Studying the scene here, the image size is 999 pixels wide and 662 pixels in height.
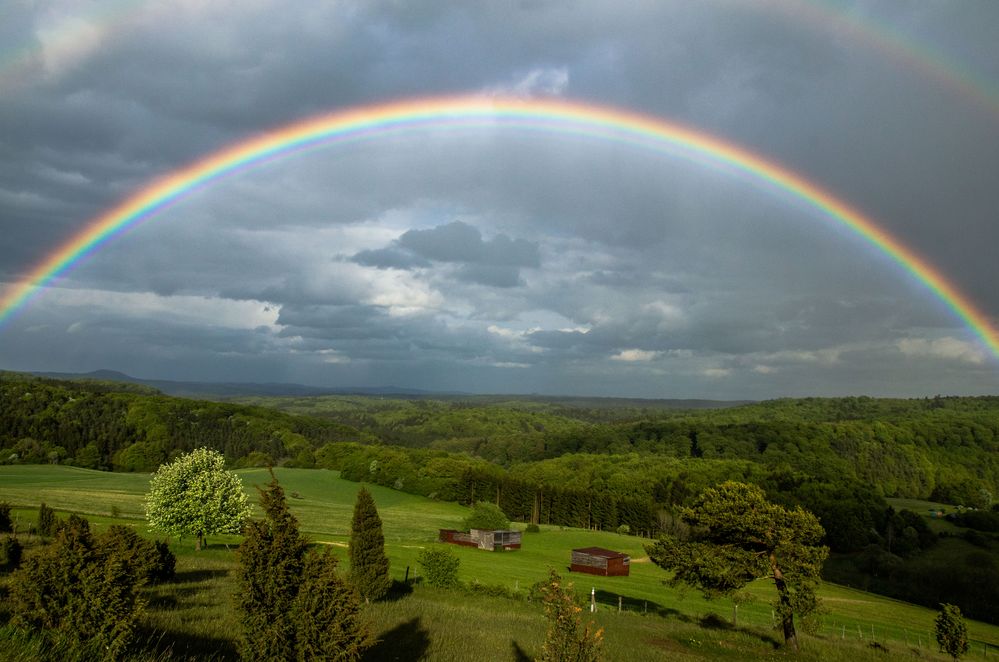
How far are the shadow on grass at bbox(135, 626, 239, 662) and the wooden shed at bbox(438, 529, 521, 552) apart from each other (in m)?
66.3

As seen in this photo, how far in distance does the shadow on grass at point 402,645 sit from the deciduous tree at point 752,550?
12654mm

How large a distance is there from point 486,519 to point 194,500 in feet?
166

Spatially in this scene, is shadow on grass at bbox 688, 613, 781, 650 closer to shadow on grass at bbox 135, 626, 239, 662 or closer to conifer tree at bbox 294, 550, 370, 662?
shadow on grass at bbox 135, 626, 239, 662

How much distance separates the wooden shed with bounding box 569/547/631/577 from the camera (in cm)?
6500

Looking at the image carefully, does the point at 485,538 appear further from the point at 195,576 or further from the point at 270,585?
the point at 270,585

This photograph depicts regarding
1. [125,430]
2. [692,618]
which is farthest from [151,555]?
[125,430]

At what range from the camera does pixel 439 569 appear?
34.6 meters

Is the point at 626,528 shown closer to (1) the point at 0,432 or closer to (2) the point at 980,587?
(2) the point at 980,587

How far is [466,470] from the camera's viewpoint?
A: 13088 centimetres

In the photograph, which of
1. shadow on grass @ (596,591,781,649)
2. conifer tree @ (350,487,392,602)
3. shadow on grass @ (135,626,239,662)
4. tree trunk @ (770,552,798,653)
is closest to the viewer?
shadow on grass @ (135,626,239,662)

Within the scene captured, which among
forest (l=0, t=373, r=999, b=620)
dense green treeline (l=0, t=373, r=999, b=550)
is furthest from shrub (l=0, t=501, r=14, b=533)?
dense green treeline (l=0, t=373, r=999, b=550)

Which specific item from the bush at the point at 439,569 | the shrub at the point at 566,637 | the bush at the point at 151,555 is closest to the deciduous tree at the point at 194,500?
the bush at the point at 439,569

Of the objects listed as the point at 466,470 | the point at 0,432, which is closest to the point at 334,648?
the point at 466,470

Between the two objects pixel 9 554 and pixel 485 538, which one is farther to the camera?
pixel 485 538
